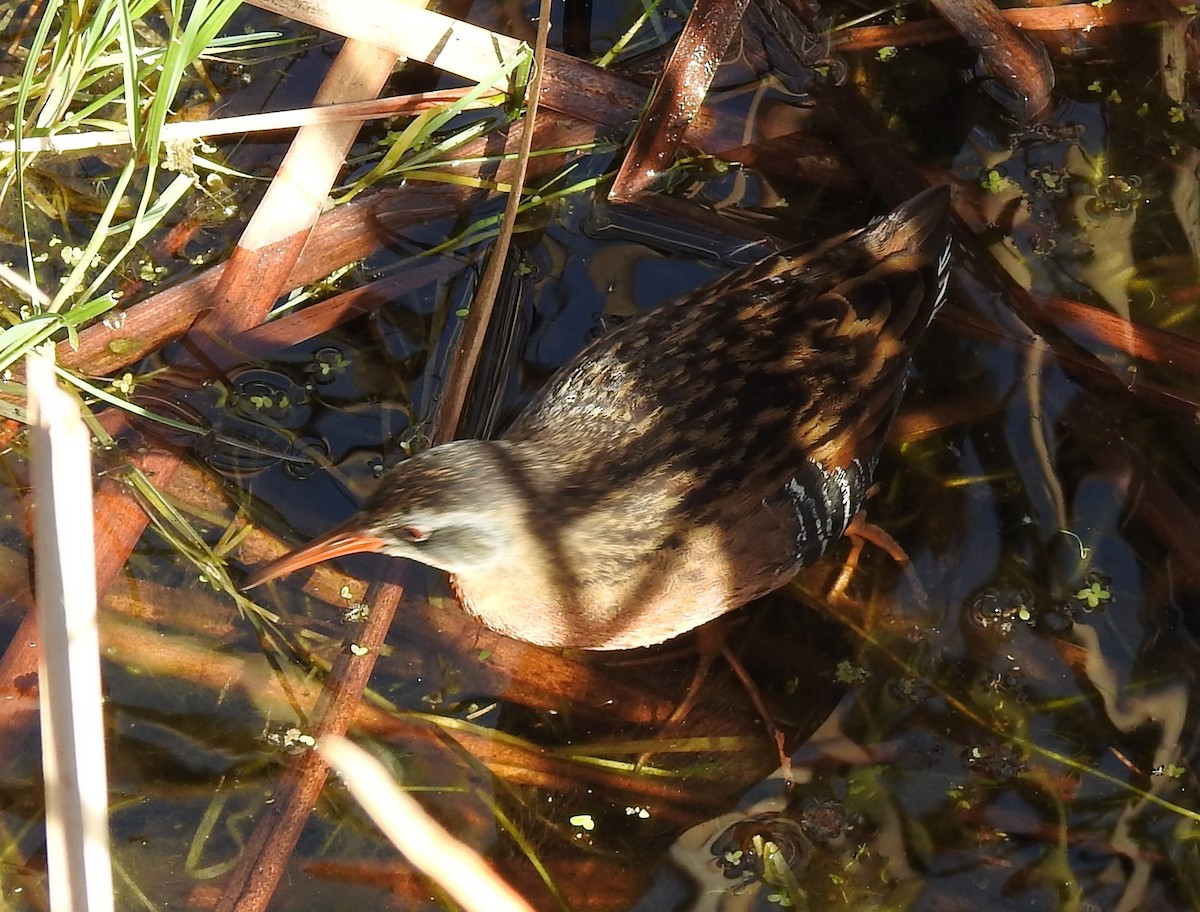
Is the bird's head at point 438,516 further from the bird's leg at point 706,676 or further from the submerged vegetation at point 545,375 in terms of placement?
the bird's leg at point 706,676

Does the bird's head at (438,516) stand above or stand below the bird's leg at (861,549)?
above

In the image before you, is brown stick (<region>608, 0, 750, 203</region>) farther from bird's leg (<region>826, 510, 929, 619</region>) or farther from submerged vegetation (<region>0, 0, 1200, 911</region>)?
bird's leg (<region>826, 510, 929, 619</region>)

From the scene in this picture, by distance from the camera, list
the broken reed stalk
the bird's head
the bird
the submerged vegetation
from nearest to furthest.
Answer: the broken reed stalk → the bird's head → the bird → the submerged vegetation

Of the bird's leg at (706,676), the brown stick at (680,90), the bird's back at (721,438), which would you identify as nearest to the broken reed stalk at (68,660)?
the bird's back at (721,438)

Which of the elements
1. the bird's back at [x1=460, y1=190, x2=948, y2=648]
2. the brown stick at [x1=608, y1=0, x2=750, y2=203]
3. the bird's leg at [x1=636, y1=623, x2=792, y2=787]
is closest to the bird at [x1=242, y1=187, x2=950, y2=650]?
the bird's back at [x1=460, y1=190, x2=948, y2=648]

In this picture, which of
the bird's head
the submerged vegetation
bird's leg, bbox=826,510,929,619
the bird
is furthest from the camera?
bird's leg, bbox=826,510,929,619

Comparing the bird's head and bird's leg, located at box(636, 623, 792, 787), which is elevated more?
the bird's head

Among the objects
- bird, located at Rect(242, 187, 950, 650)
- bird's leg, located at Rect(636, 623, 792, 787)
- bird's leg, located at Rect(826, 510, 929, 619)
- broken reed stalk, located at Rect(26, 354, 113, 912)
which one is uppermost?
broken reed stalk, located at Rect(26, 354, 113, 912)

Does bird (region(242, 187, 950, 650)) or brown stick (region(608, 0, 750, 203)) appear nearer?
bird (region(242, 187, 950, 650))

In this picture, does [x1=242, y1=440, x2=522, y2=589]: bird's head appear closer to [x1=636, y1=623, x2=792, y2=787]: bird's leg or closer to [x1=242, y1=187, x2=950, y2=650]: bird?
[x1=242, y1=187, x2=950, y2=650]: bird

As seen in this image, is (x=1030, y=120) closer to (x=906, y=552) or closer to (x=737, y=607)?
(x=906, y=552)
